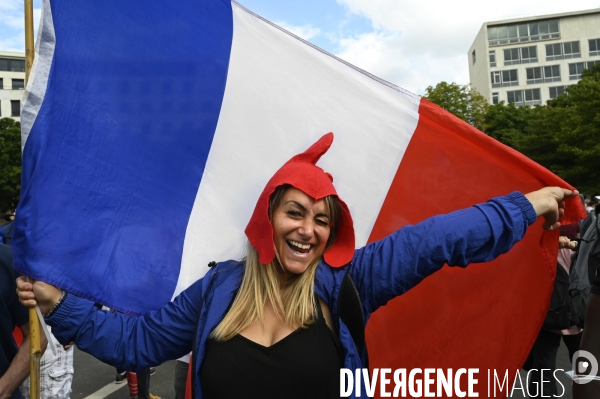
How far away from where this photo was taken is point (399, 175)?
2781mm

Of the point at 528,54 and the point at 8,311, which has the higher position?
the point at 528,54

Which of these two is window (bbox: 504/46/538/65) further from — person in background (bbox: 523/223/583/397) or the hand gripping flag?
the hand gripping flag

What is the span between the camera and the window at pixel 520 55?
5931 cm

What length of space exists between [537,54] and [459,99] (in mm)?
29065

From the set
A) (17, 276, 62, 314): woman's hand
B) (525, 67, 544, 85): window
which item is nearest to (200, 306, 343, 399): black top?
(17, 276, 62, 314): woman's hand

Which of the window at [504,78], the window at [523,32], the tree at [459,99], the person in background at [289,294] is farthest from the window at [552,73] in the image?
the person in background at [289,294]

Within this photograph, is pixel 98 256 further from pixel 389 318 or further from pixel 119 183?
pixel 389 318

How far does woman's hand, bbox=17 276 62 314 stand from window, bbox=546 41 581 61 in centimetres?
6535

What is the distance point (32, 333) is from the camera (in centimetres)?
199

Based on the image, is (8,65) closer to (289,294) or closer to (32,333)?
(32,333)

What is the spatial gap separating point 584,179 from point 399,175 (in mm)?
30288

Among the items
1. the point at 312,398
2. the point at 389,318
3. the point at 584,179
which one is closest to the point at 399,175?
the point at 389,318

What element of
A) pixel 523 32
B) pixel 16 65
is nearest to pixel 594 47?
pixel 523 32

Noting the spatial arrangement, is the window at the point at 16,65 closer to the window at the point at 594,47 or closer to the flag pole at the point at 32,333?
the window at the point at 594,47
